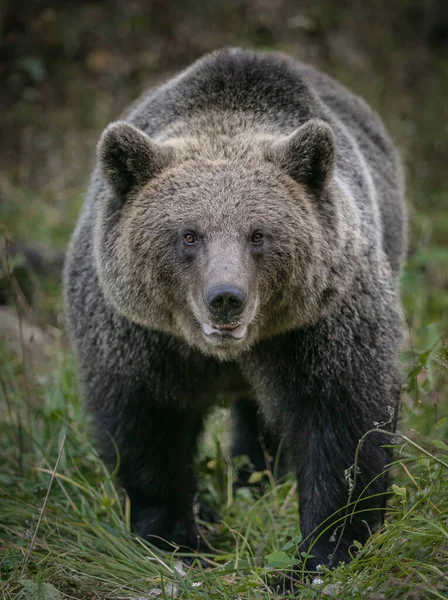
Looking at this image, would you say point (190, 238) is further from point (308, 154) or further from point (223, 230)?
point (308, 154)

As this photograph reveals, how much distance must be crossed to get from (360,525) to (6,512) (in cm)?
231

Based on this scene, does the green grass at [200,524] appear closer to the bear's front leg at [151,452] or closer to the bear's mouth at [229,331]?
the bear's front leg at [151,452]

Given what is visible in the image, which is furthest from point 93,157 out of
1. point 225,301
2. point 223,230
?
point 225,301

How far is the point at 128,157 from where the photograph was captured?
16.5ft

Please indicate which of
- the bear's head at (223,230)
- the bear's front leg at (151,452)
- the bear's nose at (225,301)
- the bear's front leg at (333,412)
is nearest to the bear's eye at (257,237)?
the bear's head at (223,230)

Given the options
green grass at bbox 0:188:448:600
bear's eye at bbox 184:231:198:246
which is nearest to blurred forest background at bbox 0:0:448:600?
green grass at bbox 0:188:448:600

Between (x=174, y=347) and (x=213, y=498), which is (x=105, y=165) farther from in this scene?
(x=213, y=498)

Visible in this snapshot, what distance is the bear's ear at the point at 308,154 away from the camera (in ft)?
16.0

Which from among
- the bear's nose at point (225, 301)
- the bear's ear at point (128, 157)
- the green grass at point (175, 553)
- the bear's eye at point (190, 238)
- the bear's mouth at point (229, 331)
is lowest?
the green grass at point (175, 553)

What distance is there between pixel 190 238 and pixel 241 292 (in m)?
0.55

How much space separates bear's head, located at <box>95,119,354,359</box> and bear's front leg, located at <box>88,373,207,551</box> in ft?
2.20

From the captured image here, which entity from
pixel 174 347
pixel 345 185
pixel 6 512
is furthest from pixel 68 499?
pixel 345 185

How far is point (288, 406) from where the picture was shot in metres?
5.26

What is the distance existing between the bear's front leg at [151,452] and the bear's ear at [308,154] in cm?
165
